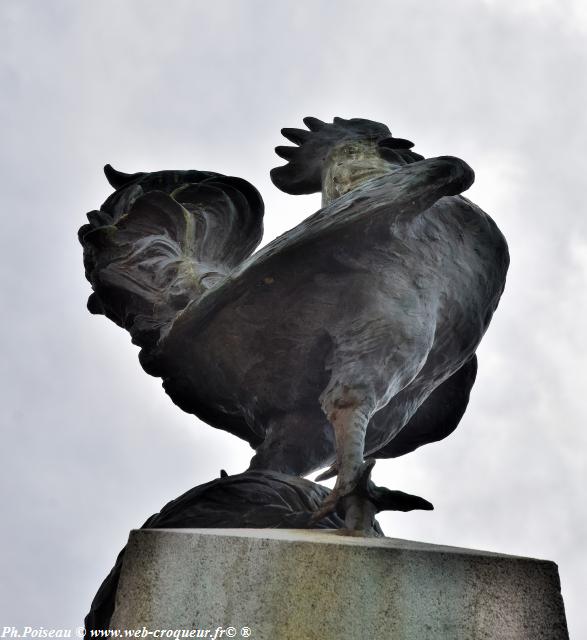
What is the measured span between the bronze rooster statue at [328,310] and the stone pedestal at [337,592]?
1.28ft

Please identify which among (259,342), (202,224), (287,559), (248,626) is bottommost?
(248,626)

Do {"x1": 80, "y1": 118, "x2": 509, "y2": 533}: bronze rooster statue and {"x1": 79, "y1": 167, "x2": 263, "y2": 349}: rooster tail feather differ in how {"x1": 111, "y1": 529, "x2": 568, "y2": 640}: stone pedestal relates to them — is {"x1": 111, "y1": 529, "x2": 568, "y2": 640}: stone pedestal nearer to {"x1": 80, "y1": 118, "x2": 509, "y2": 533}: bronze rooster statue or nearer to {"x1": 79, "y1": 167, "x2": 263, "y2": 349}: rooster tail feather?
{"x1": 80, "y1": 118, "x2": 509, "y2": 533}: bronze rooster statue

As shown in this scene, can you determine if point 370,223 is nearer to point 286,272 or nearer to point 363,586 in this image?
point 286,272

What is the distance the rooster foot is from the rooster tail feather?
3.75 ft

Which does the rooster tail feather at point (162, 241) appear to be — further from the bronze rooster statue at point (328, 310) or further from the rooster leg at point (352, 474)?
the rooster leg at point (352, 474)

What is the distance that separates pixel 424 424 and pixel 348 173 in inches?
43.3

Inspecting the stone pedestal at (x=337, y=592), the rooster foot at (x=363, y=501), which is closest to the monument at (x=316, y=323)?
the rooster foot at (x=363, y=501)

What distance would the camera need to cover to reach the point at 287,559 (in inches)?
94.4

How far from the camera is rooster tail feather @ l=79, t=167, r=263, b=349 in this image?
3773mm

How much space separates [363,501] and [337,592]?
45 cm

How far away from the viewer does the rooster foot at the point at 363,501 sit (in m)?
2.72

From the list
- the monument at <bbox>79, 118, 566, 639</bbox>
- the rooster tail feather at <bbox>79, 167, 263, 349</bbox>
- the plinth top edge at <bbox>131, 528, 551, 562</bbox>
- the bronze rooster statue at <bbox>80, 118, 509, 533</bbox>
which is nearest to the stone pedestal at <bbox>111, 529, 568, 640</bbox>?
the plinth top edge at <bbox>131, 528, 551, 562</bbox>

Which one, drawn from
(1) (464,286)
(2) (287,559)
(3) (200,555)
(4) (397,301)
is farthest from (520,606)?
(1) (464,286)

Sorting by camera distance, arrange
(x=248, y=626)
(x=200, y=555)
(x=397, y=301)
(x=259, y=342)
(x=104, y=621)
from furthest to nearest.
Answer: (x=259, y=342)
(x=397, y=301)
(x=104, y=621)
(x=200, y=555)
(x=248, y=626)
